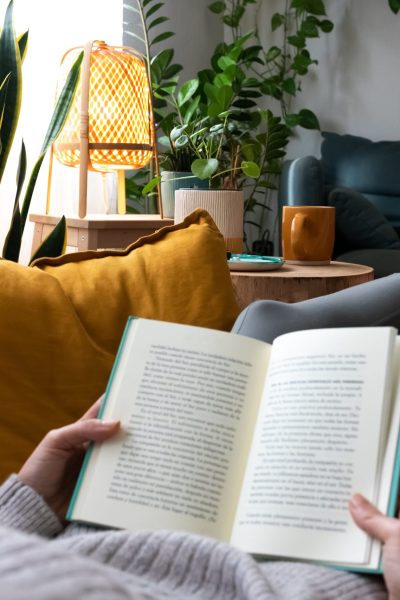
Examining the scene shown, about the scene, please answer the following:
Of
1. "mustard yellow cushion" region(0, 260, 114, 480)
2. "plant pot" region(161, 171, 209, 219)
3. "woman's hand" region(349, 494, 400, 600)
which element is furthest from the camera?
"plant pot" region(161, 171, 209, 219)

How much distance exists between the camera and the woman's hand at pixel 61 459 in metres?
0.86

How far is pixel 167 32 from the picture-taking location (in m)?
3.89

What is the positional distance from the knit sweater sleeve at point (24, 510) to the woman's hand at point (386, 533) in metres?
0.31

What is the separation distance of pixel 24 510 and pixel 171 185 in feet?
6.73

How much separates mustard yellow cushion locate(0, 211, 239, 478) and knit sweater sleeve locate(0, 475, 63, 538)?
0.41 feet

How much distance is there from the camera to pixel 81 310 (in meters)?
1.09

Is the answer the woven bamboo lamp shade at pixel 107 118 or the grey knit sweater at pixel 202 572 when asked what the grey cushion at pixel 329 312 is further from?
the woven bamboo lamp shade at pixel 107 118

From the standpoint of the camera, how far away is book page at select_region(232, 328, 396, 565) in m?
0.76

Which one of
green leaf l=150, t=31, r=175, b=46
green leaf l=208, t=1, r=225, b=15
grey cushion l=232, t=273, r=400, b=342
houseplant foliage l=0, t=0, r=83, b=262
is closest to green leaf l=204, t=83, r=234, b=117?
green leaf l=150, t=31, r=175, b=46

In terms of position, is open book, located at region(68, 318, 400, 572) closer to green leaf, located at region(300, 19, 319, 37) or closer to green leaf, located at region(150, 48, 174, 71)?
green leaf, located at region(150, 48, 174, 71)

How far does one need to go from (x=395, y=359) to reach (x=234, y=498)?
7.5 inches

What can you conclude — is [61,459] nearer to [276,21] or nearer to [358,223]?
[358,223]

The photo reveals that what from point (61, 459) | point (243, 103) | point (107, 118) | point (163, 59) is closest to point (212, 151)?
point (107, 118)

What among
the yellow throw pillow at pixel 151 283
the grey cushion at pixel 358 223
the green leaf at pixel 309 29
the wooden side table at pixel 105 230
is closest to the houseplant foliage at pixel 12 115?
the wooden side table at pixel 105 230
